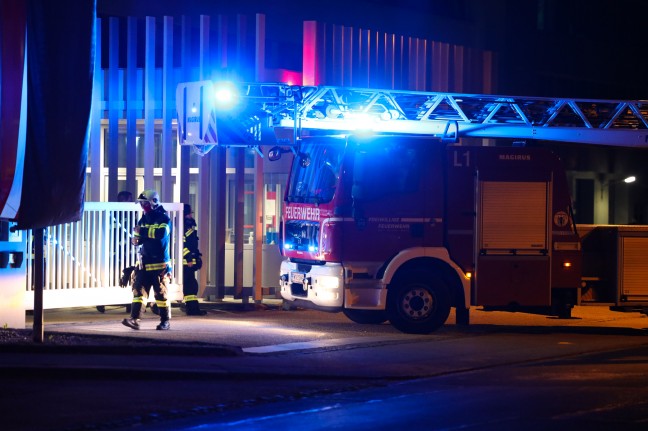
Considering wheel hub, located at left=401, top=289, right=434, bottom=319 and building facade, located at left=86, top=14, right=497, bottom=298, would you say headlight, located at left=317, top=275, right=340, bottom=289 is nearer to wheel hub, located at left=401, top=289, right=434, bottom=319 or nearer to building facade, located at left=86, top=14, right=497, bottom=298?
wheel hub, located at left=401, top=289, right=434, bottom=319

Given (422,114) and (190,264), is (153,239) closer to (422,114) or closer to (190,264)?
(190,264)

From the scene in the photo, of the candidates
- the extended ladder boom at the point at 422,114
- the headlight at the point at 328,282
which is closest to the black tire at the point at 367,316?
the headlight at the point at 328,282

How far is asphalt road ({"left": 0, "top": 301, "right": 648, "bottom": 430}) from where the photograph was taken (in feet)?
29.9

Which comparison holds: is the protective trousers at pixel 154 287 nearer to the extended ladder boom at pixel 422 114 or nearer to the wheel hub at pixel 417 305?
the extended ladder boom at pixel 422 114

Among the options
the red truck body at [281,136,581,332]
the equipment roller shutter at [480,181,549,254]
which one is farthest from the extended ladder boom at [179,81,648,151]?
the equipment roller shutter at [480,181,549,254]

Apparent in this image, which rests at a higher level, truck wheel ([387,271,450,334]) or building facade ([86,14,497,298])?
building facade ([86,14,497,298])

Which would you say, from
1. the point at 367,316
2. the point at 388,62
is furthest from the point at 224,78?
the point at 367,316

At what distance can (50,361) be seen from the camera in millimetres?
11258

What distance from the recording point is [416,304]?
1508 cm

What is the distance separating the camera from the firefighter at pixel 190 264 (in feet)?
55.0

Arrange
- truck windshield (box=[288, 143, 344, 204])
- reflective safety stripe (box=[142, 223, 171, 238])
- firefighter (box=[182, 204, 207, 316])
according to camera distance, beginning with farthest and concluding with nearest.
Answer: firefighter (box=[182, 204, 207, 316]) → truck windshield (box=[288, 143, 344, 204]) → reflective safety stripe (box=[142, 223, 171, 238])

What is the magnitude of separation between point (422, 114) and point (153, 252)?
16.4 feet

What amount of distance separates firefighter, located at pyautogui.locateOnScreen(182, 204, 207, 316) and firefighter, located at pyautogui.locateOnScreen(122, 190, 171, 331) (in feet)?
6.64

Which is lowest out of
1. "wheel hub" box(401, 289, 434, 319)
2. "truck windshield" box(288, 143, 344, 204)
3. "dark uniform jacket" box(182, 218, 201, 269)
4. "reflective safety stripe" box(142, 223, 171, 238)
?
"wheel hub" box(401, 289, 434, 319)
